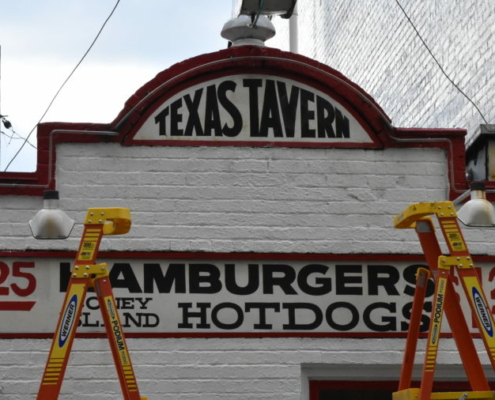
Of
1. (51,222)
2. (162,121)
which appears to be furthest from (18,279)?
(162,121)

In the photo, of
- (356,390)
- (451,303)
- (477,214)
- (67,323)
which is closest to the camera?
(67,323)

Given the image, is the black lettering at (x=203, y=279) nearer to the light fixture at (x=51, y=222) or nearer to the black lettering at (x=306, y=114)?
the black lettering at (x=306, y=114)

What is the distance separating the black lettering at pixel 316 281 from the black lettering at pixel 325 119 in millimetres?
1142

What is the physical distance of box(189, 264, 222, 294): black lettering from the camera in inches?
380

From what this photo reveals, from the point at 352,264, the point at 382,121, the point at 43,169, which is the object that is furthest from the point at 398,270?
the point at 43,169

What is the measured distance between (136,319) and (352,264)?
185 centimetres

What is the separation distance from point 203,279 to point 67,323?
→ 2.19 meters

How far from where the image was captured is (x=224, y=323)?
31.5 ft

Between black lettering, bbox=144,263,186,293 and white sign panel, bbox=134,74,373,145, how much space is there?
1.14 m

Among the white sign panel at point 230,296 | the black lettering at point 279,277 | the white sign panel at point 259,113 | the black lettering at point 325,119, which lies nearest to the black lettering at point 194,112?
the white sign panel at point 259,113

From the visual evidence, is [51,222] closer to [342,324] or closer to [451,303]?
[342,324]

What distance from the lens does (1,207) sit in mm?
9617

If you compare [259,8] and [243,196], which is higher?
[259,8]

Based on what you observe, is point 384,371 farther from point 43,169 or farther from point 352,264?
point 43,169
